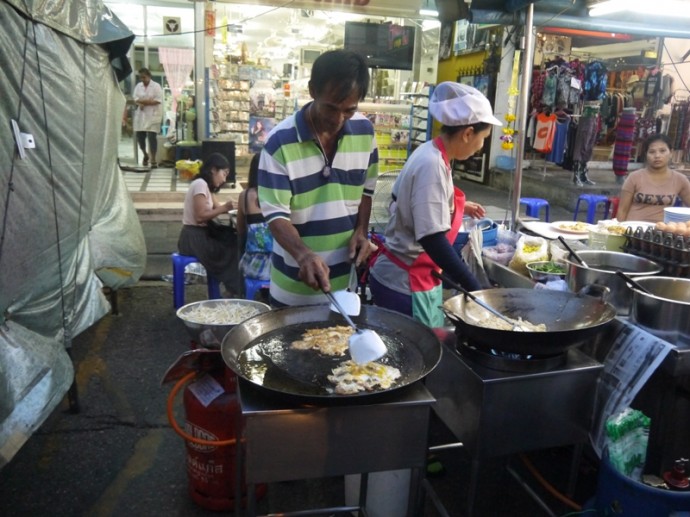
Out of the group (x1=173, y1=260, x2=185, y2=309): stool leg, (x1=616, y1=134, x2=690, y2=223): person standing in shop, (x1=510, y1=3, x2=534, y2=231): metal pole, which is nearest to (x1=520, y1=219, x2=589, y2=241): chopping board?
(x1=510, y1=3, x2=534, y2=231): metal pole

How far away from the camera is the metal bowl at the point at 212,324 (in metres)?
2.87

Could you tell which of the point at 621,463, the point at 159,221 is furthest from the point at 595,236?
the point at 159,221

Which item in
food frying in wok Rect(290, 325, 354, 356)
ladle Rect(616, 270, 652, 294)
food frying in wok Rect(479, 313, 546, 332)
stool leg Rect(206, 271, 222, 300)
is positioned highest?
ladle Rect(616, 270, 652, 294)

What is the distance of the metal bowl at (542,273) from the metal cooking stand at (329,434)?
1558mm

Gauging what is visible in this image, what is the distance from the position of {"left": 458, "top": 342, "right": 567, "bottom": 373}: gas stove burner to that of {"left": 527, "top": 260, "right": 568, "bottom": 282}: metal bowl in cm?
98

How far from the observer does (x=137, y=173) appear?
12008 mm

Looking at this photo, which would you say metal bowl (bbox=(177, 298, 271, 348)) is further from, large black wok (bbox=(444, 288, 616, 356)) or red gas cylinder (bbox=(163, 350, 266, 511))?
large black wok (bbox=(444, 288, 616, 356))

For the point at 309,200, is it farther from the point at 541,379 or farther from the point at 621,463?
the point at 621,463

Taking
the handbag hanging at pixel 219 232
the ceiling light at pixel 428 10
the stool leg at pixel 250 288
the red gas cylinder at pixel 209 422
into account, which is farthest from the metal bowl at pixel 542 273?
the ceiling light at pixel 428 10

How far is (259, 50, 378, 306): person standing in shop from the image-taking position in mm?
2227

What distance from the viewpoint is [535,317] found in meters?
2.42

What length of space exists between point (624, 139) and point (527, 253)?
933 centimetres

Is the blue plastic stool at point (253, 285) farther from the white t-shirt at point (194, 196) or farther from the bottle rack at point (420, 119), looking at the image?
the bottle rack at point (420, 119)

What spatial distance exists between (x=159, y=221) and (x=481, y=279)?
6.91 metres
